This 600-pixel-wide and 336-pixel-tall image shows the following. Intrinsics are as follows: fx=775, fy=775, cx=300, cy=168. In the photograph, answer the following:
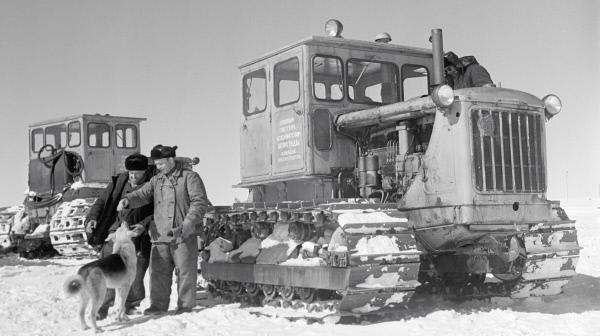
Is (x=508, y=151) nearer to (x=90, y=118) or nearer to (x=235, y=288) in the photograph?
(x=235, y=288)

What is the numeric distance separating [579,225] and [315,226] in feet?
58.4

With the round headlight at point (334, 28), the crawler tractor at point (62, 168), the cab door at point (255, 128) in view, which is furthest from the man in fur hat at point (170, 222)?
the crawler tractor at point (62, 168)

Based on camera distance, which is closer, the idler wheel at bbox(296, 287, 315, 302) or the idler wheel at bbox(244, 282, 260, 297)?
the idler wheel at bbox(296, 287, 315, 302)

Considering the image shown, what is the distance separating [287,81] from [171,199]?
2188 mm

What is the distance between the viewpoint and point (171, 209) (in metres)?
8.77

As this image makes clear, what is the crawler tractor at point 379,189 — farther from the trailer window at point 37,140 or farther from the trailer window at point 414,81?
the trailer window at point 37,140

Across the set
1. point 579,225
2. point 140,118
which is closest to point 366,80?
point 140,118

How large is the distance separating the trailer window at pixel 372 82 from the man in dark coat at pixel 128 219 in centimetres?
273

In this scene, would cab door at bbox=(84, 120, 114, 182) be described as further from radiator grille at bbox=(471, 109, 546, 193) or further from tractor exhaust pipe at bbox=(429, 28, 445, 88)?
radiator grille at bbox=(471, 109, 546, 193)

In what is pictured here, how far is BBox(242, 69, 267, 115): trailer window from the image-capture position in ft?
33.3

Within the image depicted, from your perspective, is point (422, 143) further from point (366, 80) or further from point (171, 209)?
point (171, 209)

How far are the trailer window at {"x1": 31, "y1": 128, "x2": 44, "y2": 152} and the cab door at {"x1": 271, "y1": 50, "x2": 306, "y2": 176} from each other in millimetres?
13541

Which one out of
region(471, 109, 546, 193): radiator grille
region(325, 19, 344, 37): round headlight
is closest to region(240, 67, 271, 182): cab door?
region(325, 19, 344, 37): round headlight

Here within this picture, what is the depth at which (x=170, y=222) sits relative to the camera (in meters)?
8.72
